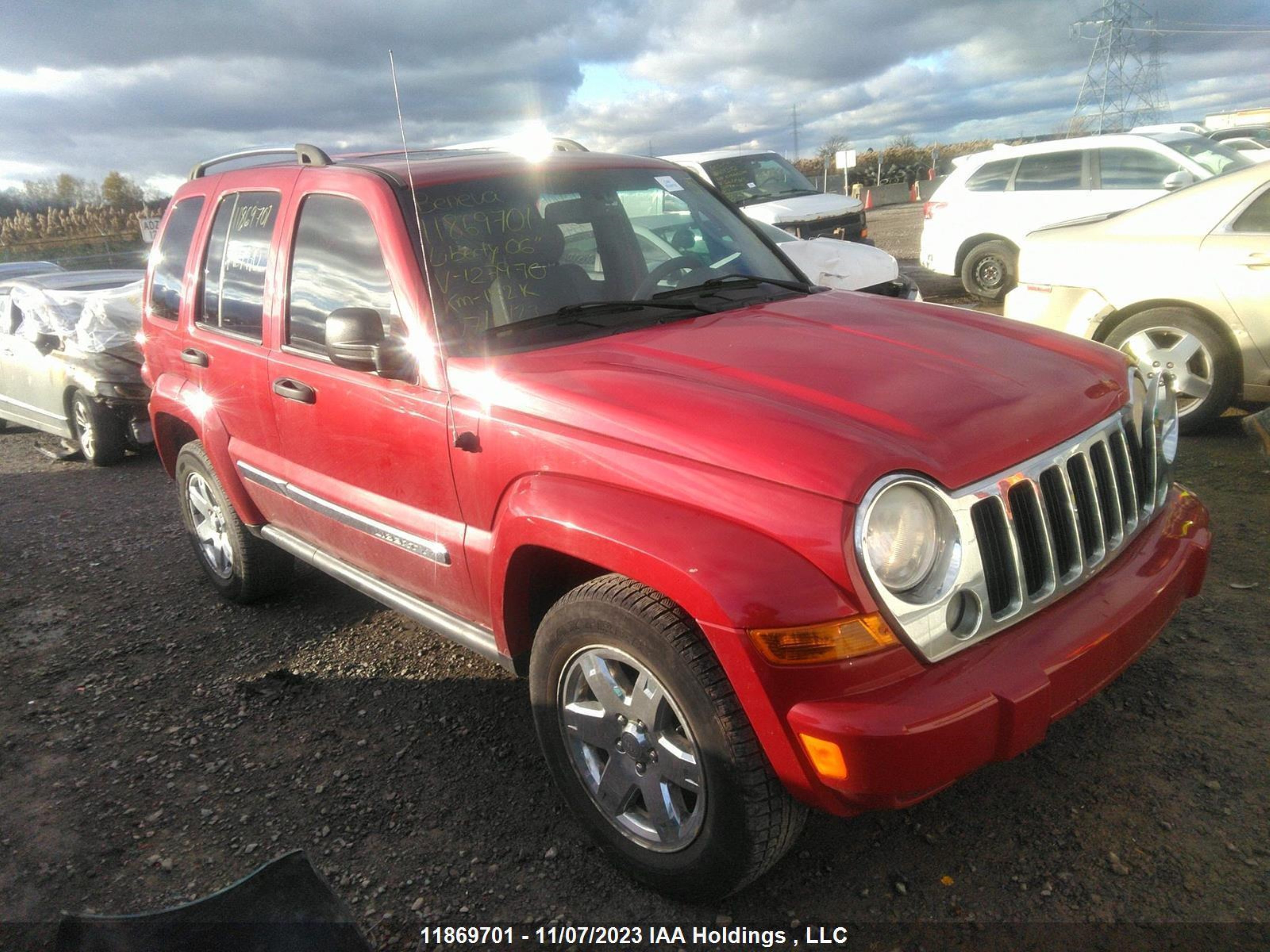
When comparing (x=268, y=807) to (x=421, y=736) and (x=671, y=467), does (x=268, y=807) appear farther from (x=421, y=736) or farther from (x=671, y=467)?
(x=671, y=467)

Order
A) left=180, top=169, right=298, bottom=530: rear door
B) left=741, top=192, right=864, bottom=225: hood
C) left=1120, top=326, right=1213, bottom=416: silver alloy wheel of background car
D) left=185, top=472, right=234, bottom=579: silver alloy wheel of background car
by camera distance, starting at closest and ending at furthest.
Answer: left=180, top=169, right=298, bottom=530: rear door
left=185, top=472, right=234, bottom=579: silver alloy wheel of background car
left=1120, top=326, right=1213, bottom=416: silver alloy wheel of background car
left=741, top=192, right=864, bottom=225: hood

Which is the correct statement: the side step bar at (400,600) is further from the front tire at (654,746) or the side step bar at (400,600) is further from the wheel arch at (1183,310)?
the wheel arch at (1183,310)

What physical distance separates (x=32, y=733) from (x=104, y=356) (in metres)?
4.78

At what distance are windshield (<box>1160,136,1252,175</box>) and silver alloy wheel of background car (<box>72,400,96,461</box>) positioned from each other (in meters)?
11.1

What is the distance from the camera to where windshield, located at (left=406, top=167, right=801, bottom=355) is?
2.92m

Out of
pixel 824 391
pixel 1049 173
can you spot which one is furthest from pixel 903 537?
pixel 1049 173

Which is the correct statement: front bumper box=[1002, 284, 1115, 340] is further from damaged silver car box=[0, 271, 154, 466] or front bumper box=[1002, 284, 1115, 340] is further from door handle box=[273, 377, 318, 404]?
damaged silver car box=[0, 271, 154, 466]

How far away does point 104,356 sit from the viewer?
7453mm

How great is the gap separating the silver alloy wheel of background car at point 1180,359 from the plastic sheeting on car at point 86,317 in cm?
740

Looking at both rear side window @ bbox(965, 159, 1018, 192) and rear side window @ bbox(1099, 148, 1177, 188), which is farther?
rear side window @ bbox(965, 159, 1018, 192)

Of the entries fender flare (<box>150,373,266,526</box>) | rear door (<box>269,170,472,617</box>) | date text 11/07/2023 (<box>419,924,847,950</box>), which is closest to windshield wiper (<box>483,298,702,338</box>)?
rear door (<box>269,170,472,617</box>)

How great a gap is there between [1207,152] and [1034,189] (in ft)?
6.75

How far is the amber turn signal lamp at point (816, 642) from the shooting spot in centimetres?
194

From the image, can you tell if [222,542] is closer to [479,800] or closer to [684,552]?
[479,800]
